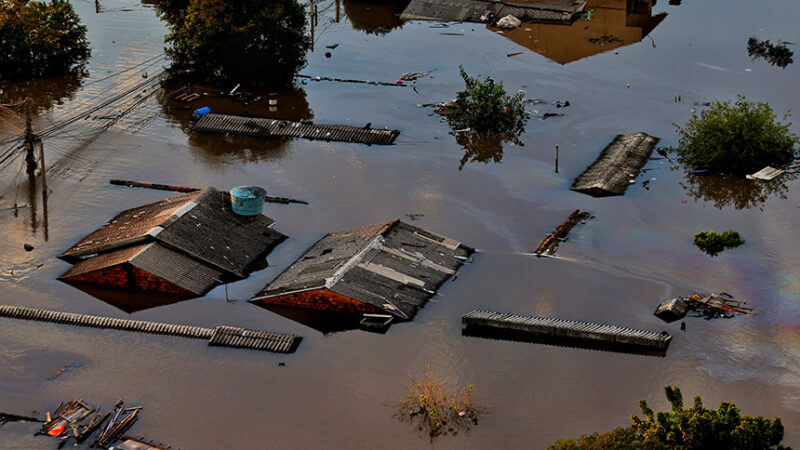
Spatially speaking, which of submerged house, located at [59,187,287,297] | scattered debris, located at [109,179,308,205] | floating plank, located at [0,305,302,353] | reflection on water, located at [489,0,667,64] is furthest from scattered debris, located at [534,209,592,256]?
reflection on water, located at [489,0,667,64]

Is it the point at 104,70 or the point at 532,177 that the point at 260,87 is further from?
the point at 532,177

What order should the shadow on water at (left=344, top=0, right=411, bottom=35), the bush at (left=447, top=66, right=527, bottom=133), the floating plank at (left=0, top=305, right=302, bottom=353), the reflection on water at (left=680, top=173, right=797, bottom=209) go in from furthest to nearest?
the shadow on water at (left=344, top=0, right=411, bottom=35) → the bush at (left=447, top=66, right=527, bottom=133) → the reflection on water at (left=680, top=173, right=797, bottom=209) → the floating plank at (left=0, top=305, right=302, bottom=353)

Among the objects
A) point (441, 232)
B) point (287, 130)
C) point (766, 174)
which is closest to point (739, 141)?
point (766, 174)

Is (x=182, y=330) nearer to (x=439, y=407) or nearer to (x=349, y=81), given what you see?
(x=439, y=407)

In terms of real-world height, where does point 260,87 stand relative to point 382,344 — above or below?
above

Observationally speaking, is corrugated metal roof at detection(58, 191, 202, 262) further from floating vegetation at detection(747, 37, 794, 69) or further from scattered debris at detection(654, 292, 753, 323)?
floating vegetation at detection(747, 37, 794, 69)

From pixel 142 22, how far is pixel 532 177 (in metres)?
42.4

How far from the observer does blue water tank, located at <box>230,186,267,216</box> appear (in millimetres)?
43594

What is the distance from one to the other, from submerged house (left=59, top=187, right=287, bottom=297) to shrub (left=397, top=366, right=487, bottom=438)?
10.9 meters

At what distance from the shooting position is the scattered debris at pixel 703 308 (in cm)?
3750

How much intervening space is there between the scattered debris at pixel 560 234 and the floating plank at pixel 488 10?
36.5m

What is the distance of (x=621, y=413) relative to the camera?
32125 mm

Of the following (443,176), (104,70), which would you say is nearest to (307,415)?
(443,176)

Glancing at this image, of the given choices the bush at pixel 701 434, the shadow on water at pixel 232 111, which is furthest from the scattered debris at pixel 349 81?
the bush at pixel 701 434
